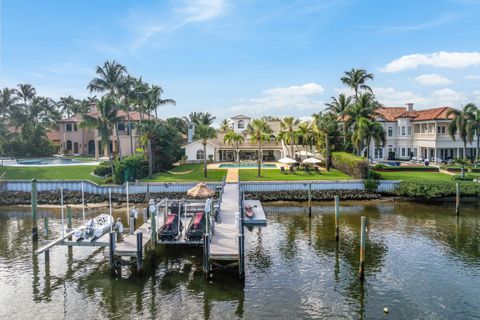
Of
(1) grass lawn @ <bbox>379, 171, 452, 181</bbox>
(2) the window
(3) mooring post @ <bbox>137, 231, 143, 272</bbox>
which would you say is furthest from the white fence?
(2) the window

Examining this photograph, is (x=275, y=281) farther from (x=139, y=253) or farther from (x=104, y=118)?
(x=104, y=118)

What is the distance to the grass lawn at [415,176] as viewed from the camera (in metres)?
46.1

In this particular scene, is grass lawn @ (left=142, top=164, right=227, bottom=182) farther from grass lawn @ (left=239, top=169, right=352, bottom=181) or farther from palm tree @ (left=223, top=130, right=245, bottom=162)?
palm tree @ (left=223, top=130, right=245, bottom=162)

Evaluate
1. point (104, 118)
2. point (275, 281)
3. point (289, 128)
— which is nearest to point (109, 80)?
point (104, 118)

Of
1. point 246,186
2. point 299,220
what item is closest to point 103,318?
point 299,220

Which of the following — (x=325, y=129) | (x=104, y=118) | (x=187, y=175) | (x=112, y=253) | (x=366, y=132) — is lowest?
(x=112, y=253)

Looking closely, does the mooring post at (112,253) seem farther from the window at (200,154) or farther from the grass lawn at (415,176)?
the window at (200,154)

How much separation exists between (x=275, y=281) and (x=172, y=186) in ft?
75.2

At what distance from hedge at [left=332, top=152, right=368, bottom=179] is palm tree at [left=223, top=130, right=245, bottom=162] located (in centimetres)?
1366

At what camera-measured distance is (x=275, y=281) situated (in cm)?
2142

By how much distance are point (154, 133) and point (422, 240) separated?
33.3 m

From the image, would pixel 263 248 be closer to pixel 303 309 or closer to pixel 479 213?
pixel 303 309

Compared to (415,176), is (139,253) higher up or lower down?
lower down

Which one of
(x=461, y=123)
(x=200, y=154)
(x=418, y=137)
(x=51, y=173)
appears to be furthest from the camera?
(x=200, y=154)
